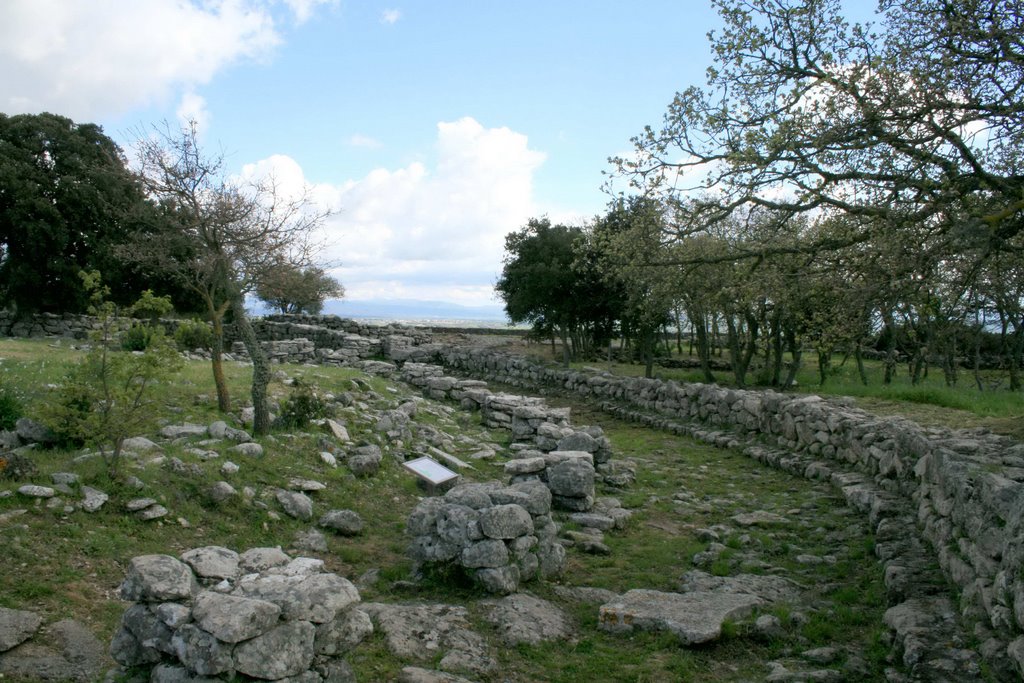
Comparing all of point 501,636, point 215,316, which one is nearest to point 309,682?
point 501,636

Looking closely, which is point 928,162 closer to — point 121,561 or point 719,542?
point 719,542

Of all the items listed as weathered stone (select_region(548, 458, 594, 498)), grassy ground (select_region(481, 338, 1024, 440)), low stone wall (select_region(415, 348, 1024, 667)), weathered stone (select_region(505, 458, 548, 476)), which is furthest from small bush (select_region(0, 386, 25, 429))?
grassy ground (select_region(481, 338, 1024, 440))

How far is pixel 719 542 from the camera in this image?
985cm

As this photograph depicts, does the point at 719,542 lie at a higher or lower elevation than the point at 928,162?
lower

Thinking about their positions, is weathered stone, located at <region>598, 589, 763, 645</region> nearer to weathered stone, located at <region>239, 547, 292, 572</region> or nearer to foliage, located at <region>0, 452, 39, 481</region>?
weathered stone, located at <region>239, 547, 292, 572</region>

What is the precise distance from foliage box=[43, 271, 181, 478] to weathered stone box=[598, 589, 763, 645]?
6.25 m

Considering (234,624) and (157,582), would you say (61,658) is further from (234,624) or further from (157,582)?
(234,624)


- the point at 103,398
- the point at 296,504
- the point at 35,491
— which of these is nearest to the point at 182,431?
the point at 103,398

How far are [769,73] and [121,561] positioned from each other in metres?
11.6

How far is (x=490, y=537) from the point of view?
7.75 meters

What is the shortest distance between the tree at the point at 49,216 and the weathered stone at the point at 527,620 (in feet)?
92.2

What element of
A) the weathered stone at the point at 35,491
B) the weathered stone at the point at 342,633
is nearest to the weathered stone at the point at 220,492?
the weathered stone at the point at 35,491

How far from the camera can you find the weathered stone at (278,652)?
4980mm

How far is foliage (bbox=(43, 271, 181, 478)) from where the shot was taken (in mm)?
8727
